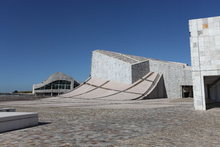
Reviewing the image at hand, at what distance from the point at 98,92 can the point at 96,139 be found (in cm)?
2927

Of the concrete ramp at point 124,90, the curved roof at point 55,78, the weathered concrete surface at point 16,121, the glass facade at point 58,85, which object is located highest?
the curved roof at point 55,78

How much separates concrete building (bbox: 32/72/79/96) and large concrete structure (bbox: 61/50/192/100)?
2439 centimetres

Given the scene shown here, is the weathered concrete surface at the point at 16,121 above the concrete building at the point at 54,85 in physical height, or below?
below

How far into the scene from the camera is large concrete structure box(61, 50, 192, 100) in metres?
32.5

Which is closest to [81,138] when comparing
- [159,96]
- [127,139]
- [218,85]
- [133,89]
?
[127,139]

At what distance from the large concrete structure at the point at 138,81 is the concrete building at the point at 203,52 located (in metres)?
16.6

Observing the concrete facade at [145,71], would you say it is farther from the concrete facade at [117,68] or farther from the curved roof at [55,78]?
the curved roof at [55,78]

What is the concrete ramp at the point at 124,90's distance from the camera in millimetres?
31152

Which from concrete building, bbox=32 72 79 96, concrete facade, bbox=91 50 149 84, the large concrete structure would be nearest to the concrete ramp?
the large concrete structure

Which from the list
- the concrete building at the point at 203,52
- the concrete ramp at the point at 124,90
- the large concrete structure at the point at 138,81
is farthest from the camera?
the large concrete structure at the point at 138,81

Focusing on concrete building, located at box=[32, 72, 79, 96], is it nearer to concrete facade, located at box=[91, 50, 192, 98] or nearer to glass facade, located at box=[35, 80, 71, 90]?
glass facade, located at box=[35, 80, 71, 90]

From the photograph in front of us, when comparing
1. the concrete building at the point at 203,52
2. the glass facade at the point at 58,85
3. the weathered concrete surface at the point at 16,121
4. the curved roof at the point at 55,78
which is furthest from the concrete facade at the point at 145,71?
the weathered concrete surface at the point at 16,121

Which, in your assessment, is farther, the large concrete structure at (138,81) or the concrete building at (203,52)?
the large concrete structure at (138,81)

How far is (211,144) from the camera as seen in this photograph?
4703 millimetres
